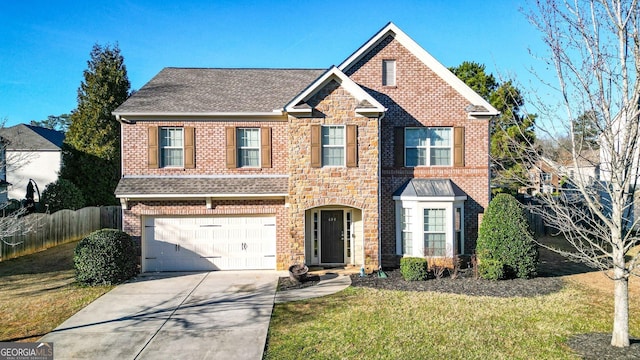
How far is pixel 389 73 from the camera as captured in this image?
1456 centimetres

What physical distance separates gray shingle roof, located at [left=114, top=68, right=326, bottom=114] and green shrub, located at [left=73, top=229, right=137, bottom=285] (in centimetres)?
466

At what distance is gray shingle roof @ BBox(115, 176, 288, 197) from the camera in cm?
1352

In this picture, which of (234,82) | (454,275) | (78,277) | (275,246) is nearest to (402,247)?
(454,275)

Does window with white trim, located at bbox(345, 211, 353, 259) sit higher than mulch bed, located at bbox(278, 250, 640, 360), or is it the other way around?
window with white trim, located at bbox(345, 211, 353, 259)

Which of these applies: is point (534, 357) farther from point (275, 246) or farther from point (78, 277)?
point (78, 277)

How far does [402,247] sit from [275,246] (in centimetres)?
469

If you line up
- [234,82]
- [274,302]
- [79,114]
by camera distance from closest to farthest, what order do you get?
[274,302], [234,82], [79,114]

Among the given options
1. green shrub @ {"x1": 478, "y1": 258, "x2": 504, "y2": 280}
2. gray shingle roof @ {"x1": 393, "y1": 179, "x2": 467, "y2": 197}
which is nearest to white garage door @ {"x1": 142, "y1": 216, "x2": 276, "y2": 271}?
gray shingle roof @ {"x1": 393, "y1": 179, "x2": 467, "y2": 197}

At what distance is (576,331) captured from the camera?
323 inches

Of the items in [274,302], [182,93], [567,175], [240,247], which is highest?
[182,93]

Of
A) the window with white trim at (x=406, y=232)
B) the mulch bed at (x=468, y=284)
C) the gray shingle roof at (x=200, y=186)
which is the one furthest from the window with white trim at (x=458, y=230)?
the gray shingle roof at (x=200, y=186)

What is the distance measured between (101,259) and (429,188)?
36.7 ft

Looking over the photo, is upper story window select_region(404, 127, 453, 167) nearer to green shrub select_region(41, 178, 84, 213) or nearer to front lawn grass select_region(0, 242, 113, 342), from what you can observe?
front lawn grass select_region(0, 242, 113, 342)

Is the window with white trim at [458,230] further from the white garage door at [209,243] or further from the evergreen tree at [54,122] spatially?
the evergreen tree at [54,122]
